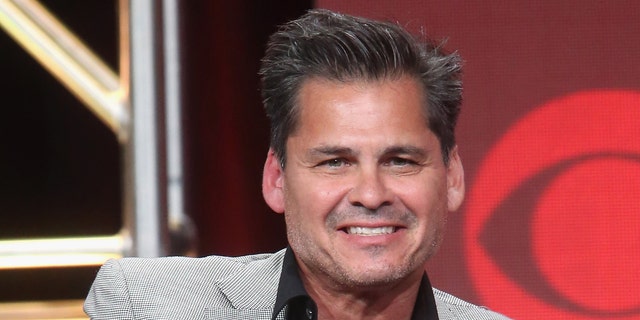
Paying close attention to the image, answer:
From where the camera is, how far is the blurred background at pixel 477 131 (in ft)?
6.47

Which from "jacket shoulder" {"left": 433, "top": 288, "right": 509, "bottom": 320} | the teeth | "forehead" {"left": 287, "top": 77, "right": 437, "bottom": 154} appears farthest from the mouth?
"jacket shoulder" {"left": 433, "top": 288, "right": 509, "bottom": 320}

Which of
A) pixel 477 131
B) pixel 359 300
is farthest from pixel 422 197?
pixel 477 131

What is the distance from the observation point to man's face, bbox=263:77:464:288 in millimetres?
1494

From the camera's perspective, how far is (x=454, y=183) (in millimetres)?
1661

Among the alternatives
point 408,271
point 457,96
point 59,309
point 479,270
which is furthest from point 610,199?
point 59,309

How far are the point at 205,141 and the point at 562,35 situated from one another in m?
0.71

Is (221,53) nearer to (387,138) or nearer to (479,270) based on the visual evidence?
(479,270)

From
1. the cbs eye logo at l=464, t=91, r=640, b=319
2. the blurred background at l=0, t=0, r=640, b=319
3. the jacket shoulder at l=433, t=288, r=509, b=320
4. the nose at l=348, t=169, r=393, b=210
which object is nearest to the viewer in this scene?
the nose at l=348, t=169, r=393, b=210

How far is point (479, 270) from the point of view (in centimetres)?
214

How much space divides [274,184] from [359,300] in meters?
0.20

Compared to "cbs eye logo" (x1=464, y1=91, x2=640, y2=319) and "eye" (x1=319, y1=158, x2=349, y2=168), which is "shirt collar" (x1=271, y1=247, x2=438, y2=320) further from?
"cbs eye logo" (x1=464, y1=91, x2=640, y2=319)

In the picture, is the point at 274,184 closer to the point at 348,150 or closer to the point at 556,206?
the point at 348,150

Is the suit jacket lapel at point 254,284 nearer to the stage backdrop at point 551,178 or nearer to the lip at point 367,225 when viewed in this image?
the lip at point 367,225

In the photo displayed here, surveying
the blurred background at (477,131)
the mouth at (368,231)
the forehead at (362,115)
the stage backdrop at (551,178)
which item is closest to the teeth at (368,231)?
the mouth at (368,231)
